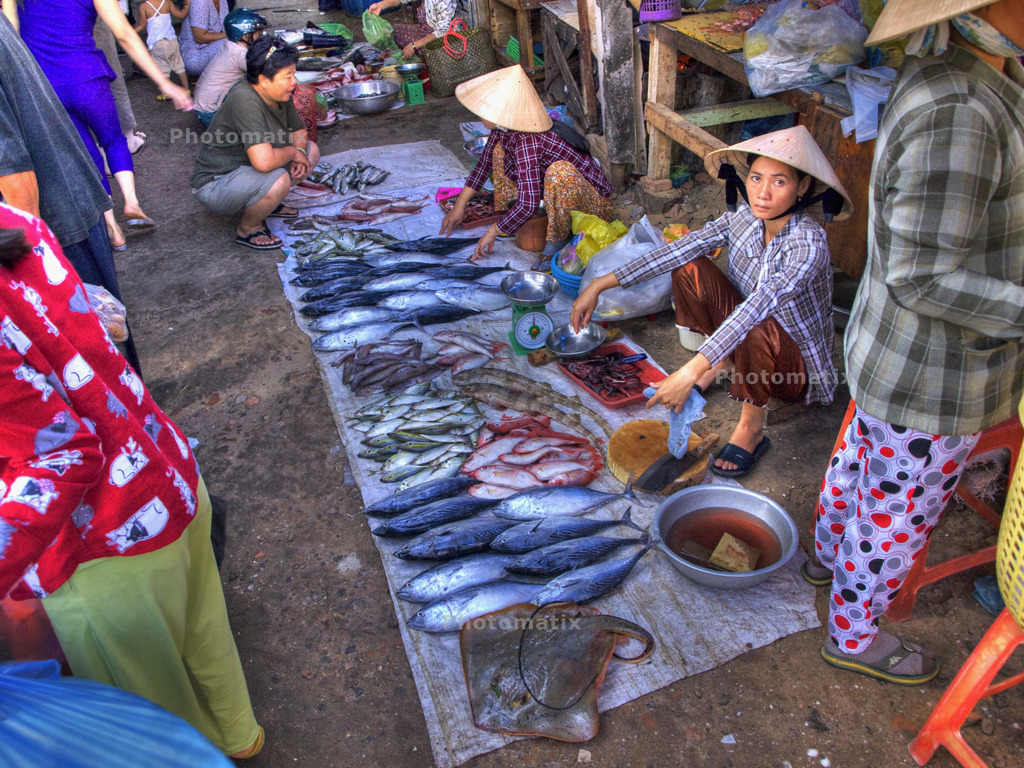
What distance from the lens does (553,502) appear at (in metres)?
2.97

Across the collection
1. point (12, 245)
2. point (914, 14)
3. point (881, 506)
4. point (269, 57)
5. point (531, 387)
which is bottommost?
point (531, 387)

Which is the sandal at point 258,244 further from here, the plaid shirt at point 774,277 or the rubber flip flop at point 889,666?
the rubber flip flop at point 889,666

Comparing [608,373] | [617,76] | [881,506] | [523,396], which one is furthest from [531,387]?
[617,76]

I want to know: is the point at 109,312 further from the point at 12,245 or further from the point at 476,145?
the point at 476,145

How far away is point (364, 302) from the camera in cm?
447

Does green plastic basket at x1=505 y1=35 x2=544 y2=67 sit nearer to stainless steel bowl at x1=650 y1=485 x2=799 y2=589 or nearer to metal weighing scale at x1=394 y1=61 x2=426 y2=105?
metal weighing scale at x1=394 y1=61 x2=426 y2=105

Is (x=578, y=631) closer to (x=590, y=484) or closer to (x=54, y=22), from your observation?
(x=590, y=484)

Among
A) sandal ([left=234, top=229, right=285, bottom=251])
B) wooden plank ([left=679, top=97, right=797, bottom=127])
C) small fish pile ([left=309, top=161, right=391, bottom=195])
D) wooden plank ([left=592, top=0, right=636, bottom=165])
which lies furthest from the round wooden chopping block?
small fish pile ([left=309, top=161, right=391, bottom=195])

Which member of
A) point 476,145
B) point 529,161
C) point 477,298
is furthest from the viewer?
point 476,145

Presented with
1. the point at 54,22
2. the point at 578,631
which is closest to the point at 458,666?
the point at 578,631

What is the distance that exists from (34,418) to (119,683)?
80cm

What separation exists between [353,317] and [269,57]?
2.00 m

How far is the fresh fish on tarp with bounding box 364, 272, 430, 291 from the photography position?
459 centimetres

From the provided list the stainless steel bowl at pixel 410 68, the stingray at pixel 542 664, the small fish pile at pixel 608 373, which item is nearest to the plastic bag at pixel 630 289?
the small fish pile at pixel 608 373
